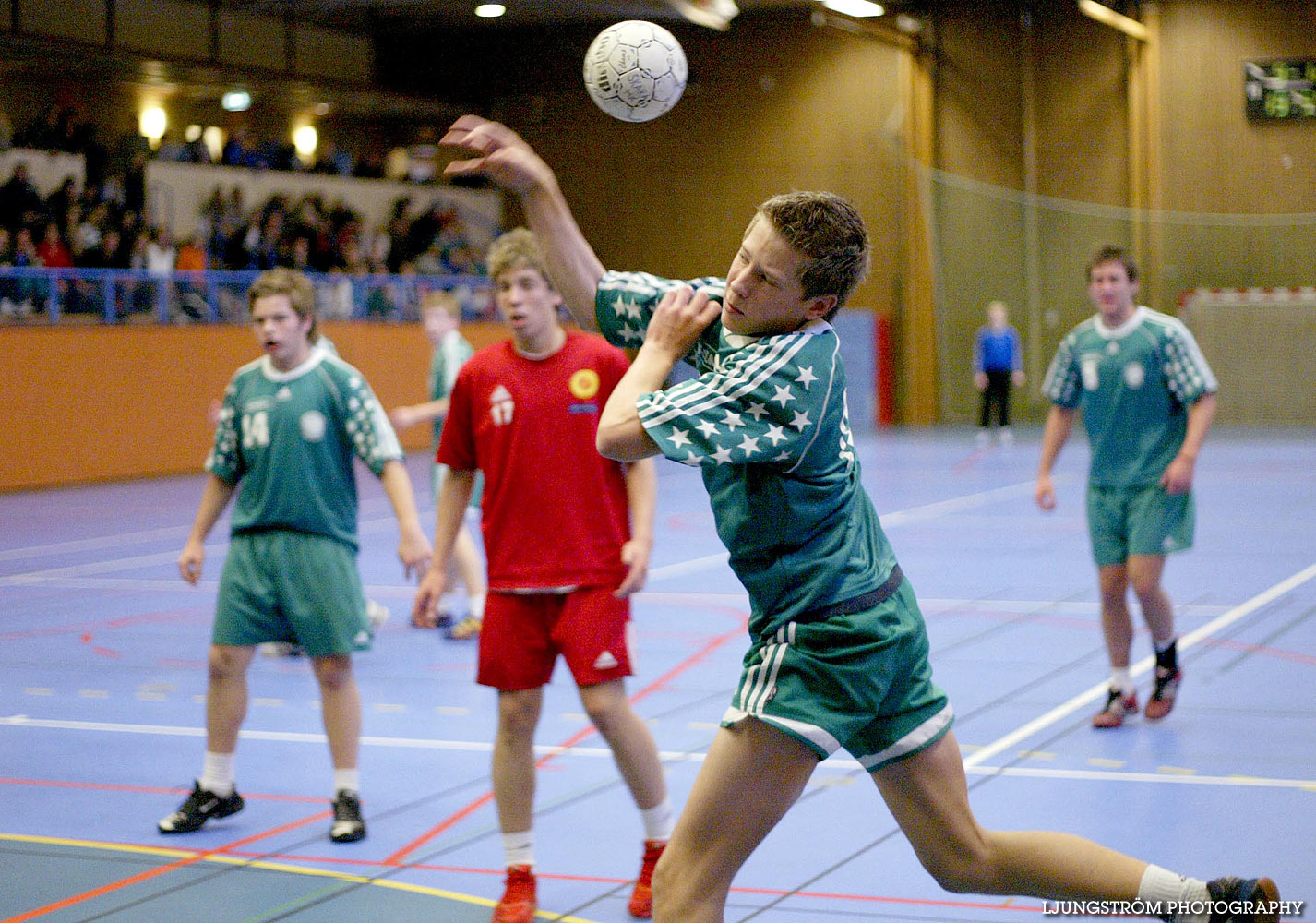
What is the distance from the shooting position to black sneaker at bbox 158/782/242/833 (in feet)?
17.6

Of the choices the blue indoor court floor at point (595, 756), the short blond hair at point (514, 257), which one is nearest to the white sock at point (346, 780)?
the blue indoor court floor at point (595, 756)

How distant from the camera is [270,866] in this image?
500 centimetres

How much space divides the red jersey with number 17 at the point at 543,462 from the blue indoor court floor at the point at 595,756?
100 centimetres

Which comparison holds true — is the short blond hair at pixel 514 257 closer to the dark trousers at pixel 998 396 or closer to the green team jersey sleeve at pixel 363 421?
the green team jersey sleeve at pixel 363 421

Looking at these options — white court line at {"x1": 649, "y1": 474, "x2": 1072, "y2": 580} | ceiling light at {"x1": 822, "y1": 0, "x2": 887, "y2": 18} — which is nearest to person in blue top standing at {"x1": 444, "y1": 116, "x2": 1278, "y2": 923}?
white court line at {"x1": 649, "y1": 474, "x2": 1072, "y2": 580}

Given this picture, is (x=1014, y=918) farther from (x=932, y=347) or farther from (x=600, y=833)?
(x=932, y=347)

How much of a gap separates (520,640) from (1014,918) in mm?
1610

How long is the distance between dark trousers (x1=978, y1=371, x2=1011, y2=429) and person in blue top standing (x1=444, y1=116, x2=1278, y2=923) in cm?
2114

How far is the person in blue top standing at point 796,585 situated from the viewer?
3.11 metres

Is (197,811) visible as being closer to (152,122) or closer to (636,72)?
(636,72)

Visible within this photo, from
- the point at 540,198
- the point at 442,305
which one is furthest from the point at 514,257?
the point at 442,305

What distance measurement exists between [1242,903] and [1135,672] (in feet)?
14.9

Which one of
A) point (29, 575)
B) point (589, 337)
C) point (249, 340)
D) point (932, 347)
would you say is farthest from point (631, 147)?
point (589, 337)

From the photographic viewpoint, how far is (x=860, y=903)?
4496 millimetres
